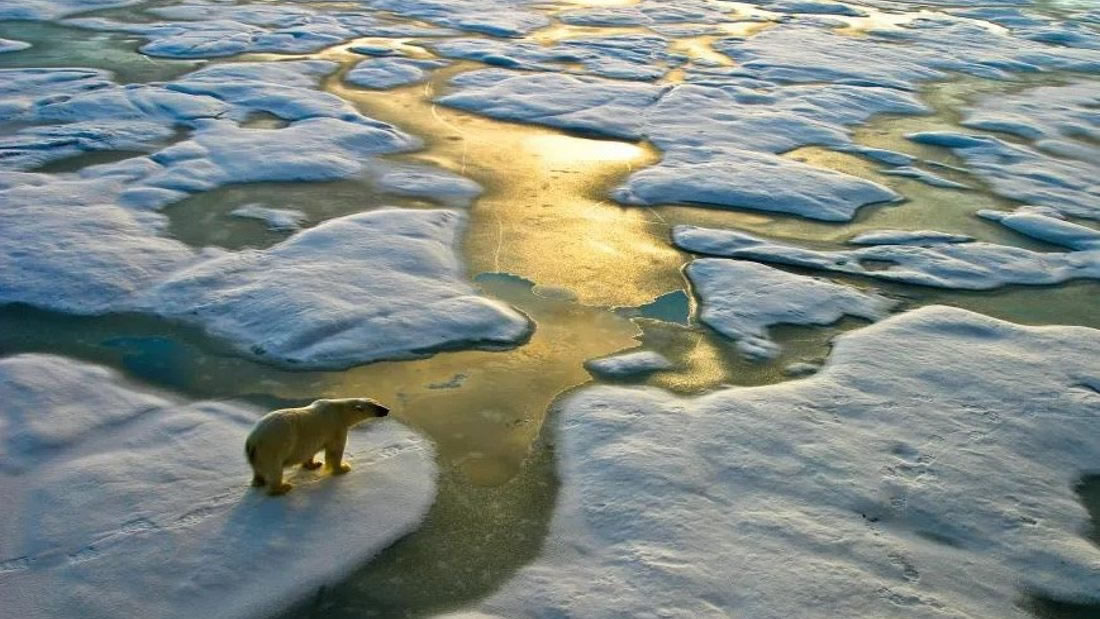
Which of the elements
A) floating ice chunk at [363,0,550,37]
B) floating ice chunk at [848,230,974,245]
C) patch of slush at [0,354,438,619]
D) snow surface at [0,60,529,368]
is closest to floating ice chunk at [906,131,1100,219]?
floating ice chunk at [848,230,974,245]

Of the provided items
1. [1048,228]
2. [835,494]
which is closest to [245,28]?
[1048,228]

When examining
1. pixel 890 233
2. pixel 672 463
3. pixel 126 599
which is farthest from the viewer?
pixel 890 233

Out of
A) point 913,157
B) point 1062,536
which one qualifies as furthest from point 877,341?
point 913,157

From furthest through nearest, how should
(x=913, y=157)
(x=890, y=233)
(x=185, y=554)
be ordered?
(x=913, y=157) < (x=890, y=233) < (x=185, y=554)

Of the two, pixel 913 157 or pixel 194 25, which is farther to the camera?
pixel 194 25

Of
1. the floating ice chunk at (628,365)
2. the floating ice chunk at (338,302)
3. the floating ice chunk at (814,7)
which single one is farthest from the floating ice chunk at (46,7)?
the floating ice chunk at (628,365)

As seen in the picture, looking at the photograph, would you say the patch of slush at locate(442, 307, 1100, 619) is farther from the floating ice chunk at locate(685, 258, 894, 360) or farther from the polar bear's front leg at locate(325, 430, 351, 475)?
the polar bear's front leg at locate(325, 430, 351, 475)

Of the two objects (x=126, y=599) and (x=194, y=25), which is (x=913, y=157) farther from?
(x=194, y=25)
